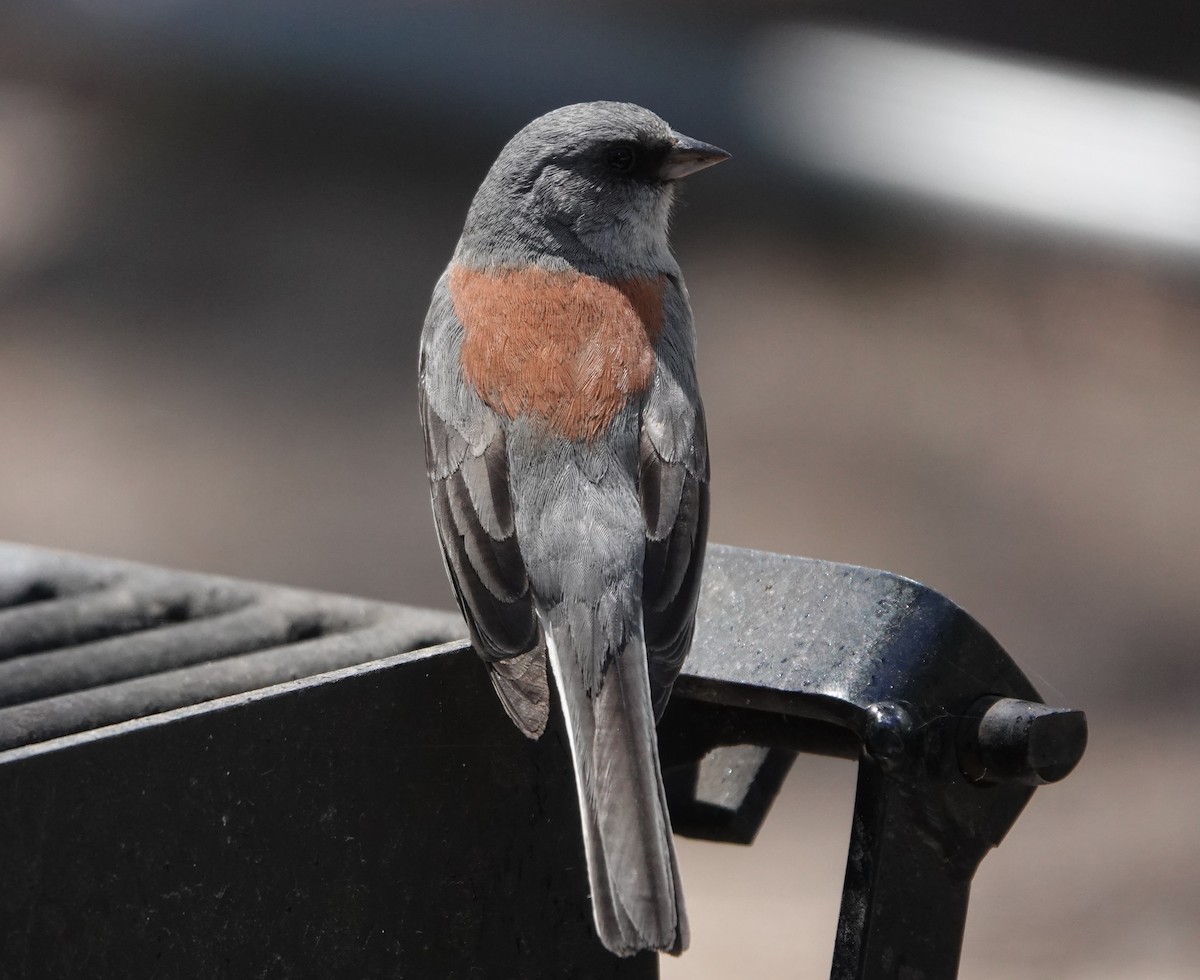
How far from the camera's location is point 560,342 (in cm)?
299

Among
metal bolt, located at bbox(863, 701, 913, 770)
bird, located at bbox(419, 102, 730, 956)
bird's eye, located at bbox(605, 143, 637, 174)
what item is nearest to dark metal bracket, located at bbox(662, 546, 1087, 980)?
metal bolt, located at bbox(863, 701, 913, 770)

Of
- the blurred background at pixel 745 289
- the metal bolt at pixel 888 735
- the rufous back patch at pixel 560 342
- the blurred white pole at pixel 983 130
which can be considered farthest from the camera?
the blurred white pole at pixel 983 130

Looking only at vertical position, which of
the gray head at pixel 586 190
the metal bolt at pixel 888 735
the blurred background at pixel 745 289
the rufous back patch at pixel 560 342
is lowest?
the blurred background at pixel 745 289

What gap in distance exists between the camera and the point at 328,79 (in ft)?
36.7

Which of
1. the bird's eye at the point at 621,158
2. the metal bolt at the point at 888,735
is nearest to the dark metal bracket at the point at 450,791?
the metal bolt at the point at 888,735

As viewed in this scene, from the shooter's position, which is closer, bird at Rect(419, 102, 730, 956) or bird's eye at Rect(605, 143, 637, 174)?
bird at Rect(419, 102, 730, 956)

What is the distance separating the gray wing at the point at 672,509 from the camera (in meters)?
2.52

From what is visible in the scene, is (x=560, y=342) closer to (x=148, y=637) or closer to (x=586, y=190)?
(x=586, y=190)

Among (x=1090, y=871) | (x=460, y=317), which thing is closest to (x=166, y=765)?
(x=460, y=317)

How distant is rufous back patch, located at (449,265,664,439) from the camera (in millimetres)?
2900

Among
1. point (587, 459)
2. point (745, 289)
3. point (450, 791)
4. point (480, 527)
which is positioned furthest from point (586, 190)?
point (745, 289)

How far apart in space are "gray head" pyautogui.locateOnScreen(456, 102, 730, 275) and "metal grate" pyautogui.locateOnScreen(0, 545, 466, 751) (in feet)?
2.55

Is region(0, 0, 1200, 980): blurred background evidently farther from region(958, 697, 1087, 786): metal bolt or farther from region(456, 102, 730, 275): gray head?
region(958, 697, 1087, 786): metal bolt

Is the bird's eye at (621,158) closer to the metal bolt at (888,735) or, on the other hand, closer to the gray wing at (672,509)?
the gray wing at (672,509)
